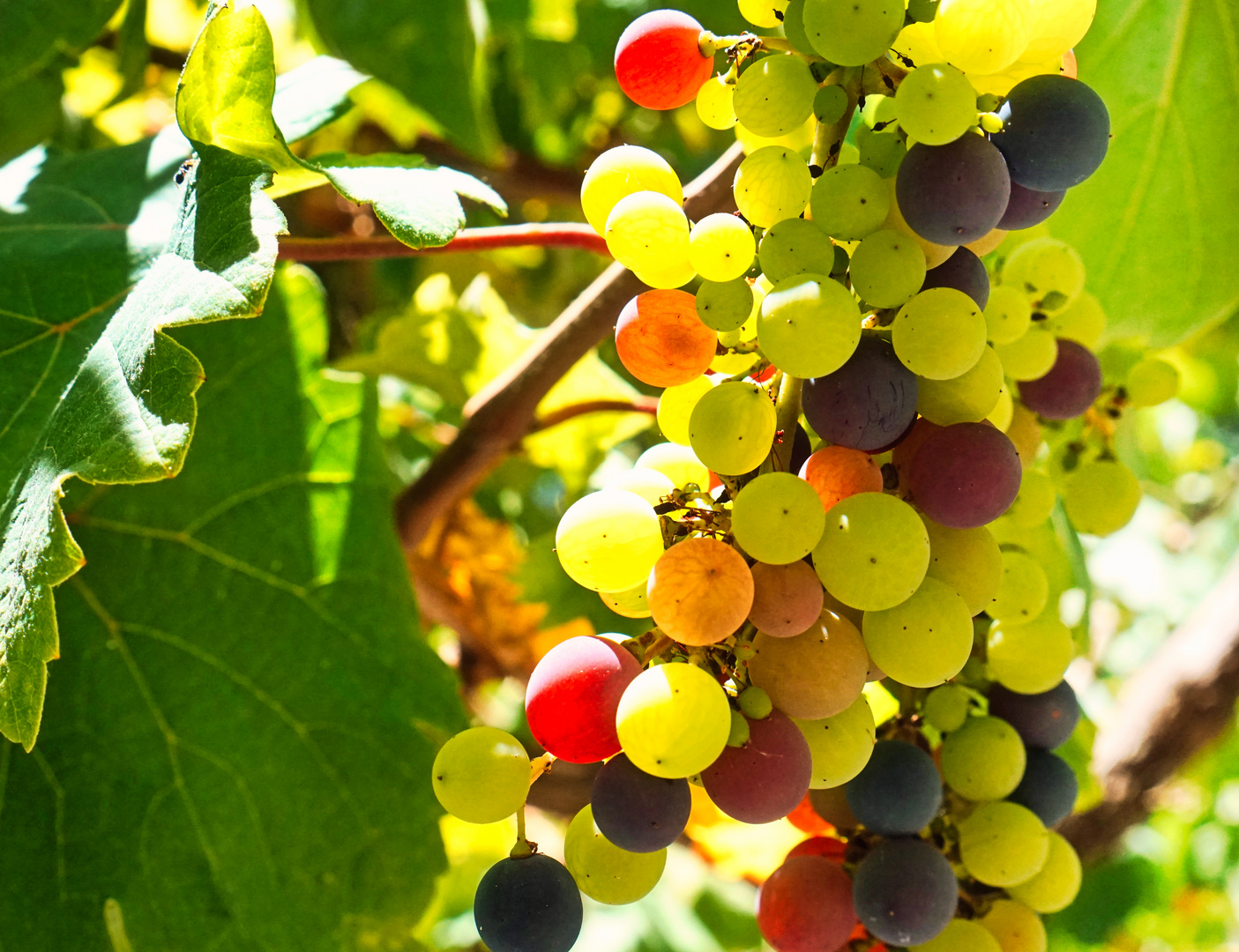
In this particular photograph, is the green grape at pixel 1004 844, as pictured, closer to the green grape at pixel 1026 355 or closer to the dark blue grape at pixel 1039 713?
the dark blue grape at pixel 1039 713

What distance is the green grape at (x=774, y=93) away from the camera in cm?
42

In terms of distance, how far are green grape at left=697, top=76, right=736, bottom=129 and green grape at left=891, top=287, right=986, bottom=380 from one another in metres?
0.13

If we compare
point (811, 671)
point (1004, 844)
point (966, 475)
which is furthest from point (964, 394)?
point (1004, 844)

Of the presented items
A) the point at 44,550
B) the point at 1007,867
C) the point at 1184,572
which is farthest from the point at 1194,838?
the point at 44,550

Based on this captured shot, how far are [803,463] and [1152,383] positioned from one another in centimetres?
37

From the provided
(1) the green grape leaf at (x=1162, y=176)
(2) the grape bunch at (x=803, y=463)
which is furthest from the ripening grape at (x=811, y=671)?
(1) the green grape leaf at (x=1162, y=176)

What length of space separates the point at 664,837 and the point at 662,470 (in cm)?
18

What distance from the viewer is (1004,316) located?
1.68ft

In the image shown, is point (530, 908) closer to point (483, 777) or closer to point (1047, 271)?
point (483, 777)

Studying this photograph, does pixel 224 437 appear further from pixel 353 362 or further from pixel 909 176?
pixel 909 176

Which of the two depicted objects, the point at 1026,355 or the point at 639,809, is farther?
the point at 1026,355

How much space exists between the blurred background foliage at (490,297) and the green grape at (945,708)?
0.30ft

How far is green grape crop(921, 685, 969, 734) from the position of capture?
531mm

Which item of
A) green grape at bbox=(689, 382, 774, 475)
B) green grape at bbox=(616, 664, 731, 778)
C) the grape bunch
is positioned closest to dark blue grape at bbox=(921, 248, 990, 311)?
the grape bunch
